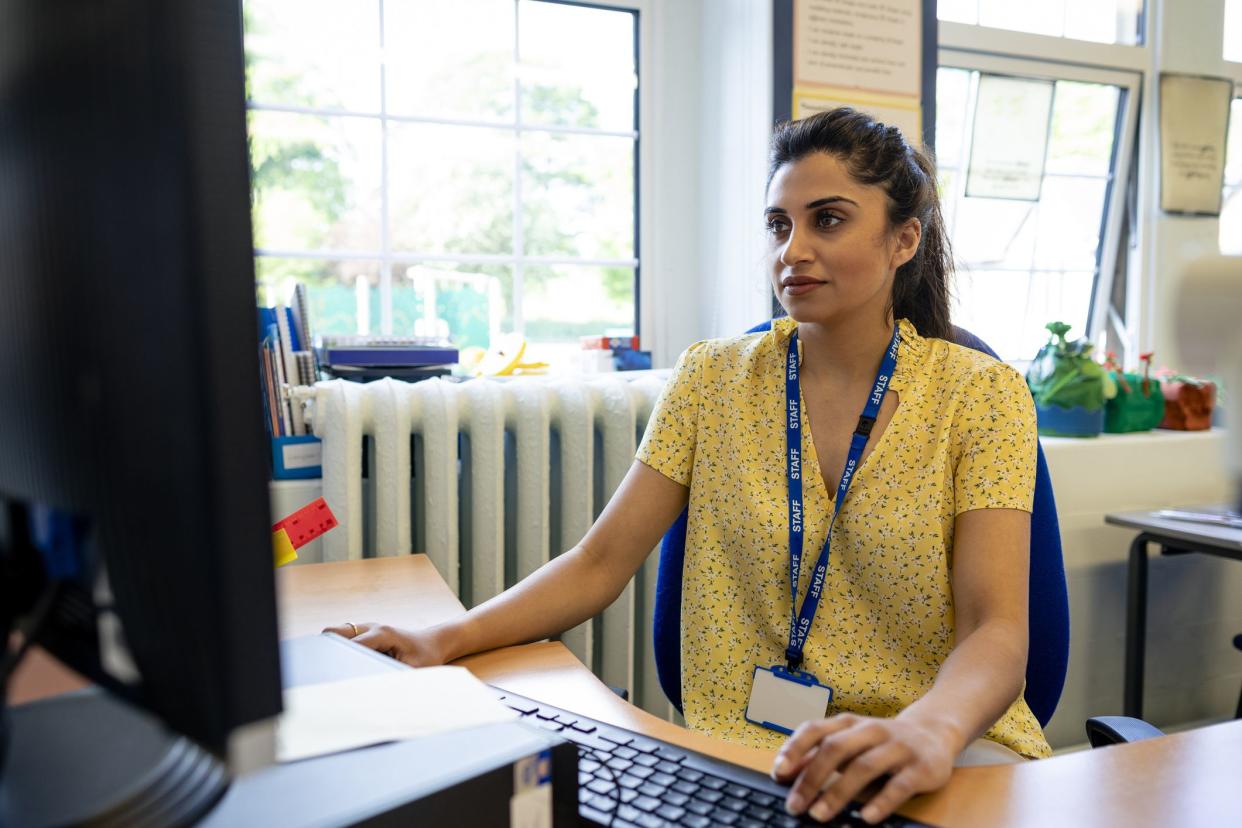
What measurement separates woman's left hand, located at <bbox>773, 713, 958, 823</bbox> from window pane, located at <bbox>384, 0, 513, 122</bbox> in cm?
189

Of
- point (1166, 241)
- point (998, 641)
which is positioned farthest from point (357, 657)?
point (1166, 241)

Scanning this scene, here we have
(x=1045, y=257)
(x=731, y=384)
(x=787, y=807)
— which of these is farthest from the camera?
(x=1045, y=257)

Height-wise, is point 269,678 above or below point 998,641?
above

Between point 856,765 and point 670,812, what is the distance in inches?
5.9

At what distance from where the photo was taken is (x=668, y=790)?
704mm

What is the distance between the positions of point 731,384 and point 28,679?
1.14m

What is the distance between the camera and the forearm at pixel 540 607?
1.12 metres

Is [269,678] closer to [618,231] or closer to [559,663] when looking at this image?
[559,663]

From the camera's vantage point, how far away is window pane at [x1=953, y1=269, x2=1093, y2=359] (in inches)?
119

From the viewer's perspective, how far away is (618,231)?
249cm

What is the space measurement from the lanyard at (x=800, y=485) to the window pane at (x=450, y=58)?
128cm

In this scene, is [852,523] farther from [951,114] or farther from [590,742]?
[951,114]

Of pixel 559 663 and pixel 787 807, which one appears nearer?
pixel 787 807

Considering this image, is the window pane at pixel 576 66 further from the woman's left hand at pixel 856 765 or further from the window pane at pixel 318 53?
Answer: the woman's left hand at pixel 856 765
